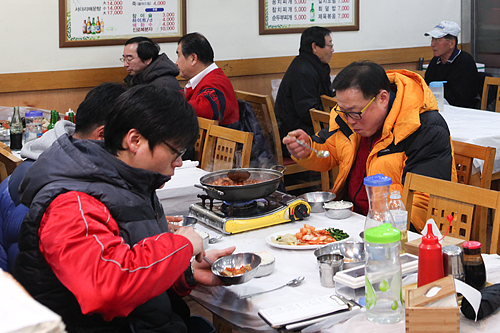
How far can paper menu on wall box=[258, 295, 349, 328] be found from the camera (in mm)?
1272

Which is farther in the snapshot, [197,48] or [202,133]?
[197,48]

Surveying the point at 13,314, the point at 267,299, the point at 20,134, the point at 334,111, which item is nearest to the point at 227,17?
the point at 20,134

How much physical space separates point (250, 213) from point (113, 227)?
815 mm

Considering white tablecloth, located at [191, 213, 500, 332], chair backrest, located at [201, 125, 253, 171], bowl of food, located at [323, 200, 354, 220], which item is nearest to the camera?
white tablecloth, located at [191, 213, 500, 332]

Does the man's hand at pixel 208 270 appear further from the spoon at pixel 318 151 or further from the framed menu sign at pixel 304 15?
the framed menu sign at pixel 304 15

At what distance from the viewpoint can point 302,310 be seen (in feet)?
4.32

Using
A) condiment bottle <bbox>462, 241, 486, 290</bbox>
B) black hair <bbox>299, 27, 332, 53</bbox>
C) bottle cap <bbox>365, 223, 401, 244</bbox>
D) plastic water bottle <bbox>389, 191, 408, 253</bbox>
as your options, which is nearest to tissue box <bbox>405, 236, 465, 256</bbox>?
Answer: plastic water bottle <bbox>389, 191, 408, 253</bbox>

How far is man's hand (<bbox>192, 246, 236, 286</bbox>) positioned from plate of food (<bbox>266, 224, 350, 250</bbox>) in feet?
0.77

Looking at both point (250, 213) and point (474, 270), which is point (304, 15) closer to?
point (250, 213)

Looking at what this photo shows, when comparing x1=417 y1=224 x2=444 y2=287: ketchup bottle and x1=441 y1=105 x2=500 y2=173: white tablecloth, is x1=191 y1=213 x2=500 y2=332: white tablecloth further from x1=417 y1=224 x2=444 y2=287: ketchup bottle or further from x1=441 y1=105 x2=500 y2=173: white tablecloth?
x1=441 y1=105 x2=500 y2=173: white tablecloth

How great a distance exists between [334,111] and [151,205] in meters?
1.37

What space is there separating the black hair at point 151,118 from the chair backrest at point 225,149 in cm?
147

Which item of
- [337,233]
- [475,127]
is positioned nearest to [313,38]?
[475,127]

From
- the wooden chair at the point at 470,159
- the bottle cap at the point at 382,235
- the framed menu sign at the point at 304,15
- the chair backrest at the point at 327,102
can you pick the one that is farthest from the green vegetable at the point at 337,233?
the framed menu sign at the point at 304,15
